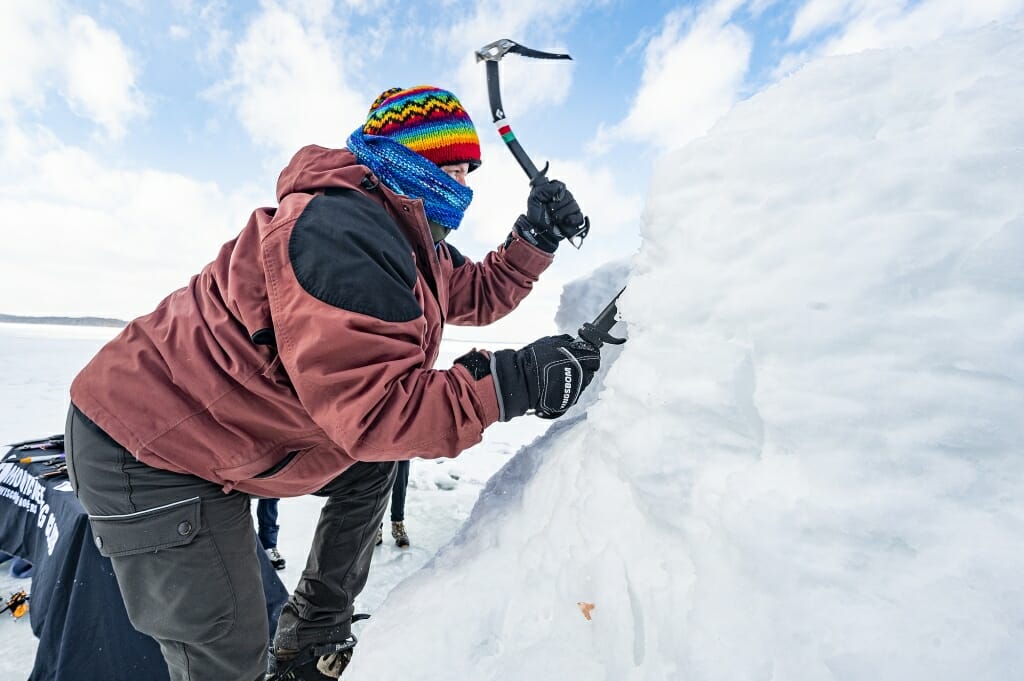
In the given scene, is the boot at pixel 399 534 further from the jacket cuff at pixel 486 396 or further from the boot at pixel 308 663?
the jacket cuff at pixel 486 396

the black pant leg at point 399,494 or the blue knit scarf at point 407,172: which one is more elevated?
the blue knit scarf at point 407,172

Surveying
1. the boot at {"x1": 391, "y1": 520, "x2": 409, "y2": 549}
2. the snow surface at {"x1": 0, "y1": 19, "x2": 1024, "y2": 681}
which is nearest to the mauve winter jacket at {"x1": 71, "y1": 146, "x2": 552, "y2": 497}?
the snow surface at {"x1": 0, "y1": 19, "x2": 1024, "y2": 681}

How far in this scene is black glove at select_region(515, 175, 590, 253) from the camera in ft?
6.45

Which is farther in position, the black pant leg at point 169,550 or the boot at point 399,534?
the boot at point 399,534

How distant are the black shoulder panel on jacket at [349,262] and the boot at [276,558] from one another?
2784 mm

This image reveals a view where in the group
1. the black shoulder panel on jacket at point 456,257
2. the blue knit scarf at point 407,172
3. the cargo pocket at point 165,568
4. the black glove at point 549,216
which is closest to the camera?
the cargo pocket at point 165,568

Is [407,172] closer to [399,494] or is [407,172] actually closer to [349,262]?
[349,262]

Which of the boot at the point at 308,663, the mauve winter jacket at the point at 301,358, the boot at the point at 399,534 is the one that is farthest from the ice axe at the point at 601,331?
the boot at the point at 399,534

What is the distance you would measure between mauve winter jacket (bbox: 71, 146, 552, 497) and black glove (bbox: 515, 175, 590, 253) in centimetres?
66

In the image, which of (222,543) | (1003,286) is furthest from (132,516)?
(1003,286)

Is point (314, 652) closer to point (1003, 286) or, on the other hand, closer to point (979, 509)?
point (979, 509)

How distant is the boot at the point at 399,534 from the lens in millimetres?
3457

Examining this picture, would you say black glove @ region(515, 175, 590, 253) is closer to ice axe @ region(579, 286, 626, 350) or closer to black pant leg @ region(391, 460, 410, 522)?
ice axe @ region(579, 286, 626, 350)

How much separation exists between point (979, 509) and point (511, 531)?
2.90ft
